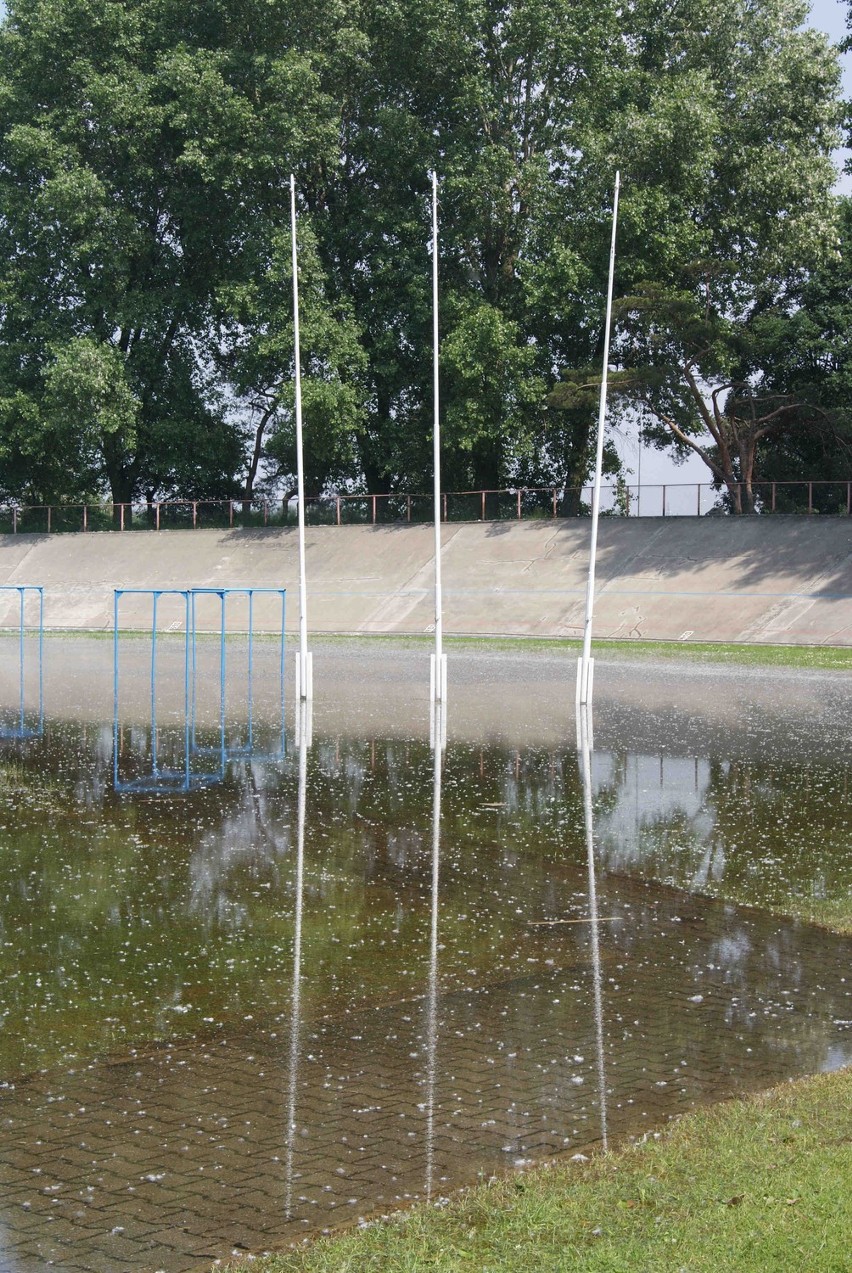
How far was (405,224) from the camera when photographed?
50.2m

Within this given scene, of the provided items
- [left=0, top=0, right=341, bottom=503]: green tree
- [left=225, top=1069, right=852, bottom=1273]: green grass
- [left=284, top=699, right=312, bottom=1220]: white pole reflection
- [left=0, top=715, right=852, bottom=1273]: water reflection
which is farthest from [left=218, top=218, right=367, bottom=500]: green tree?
[left=225, top=1069, right=852, bottom=1273]: green grass

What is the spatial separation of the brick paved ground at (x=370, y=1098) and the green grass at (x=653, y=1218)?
0.91 feet

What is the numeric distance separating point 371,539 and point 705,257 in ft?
49.2

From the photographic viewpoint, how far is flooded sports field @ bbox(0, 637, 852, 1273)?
18.0ft

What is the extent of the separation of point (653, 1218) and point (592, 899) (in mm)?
5247

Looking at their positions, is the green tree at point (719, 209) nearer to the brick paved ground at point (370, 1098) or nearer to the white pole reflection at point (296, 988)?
the white pole reflection at point (296, 988)

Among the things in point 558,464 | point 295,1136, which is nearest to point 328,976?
point 295,1136

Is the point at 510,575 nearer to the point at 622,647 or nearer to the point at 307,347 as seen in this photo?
the point at 622,647

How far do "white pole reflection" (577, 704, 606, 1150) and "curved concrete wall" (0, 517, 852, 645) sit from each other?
19.0m

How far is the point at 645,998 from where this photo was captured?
774 cm

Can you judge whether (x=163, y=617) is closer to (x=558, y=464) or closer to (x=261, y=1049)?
(x=558, y=464)

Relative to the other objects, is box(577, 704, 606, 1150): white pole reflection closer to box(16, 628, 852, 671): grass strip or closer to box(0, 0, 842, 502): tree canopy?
Result: box(16, 628, 852, 671): grass strip

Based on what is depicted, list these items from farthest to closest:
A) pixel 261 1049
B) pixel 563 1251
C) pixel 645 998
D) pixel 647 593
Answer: pixel 647 593
pixel 645 998
pixel 261 1049
pixel 563 1251

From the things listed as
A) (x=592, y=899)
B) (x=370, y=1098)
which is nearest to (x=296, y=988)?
(x=370, y=1098)
